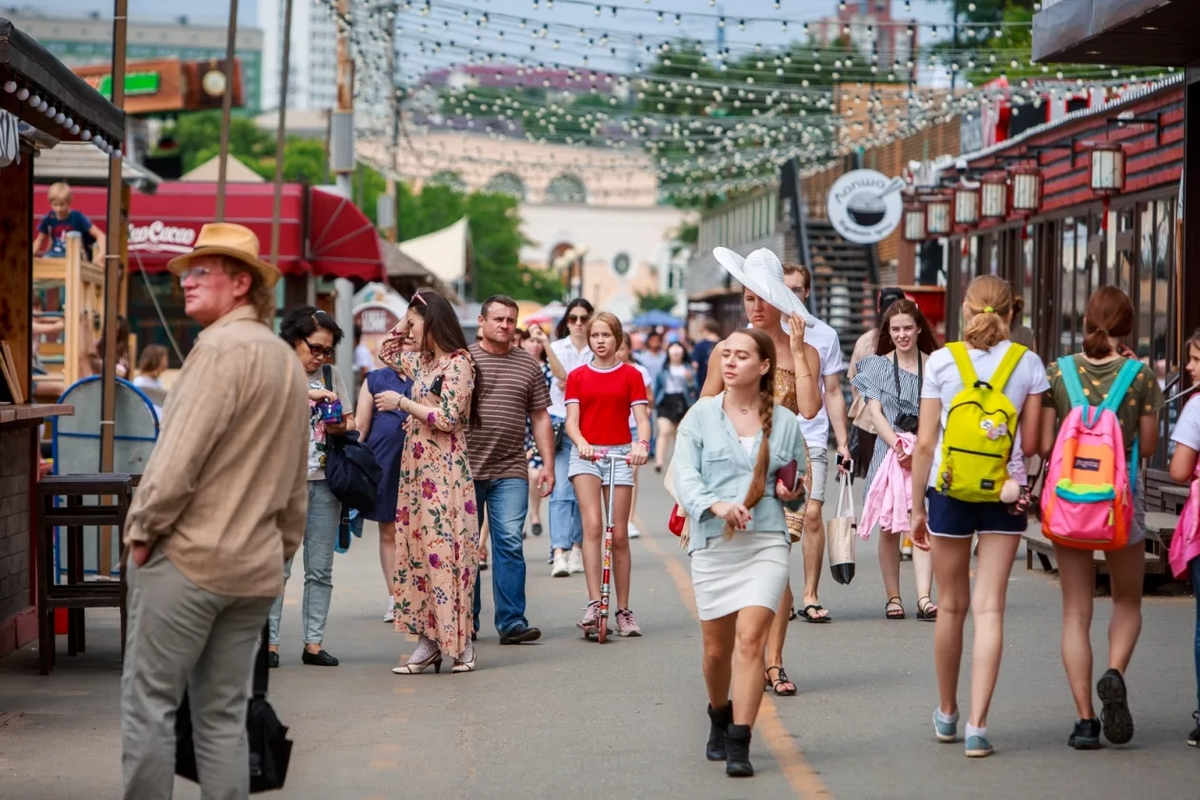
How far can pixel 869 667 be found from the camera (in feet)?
29.1

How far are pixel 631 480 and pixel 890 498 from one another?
61.1 inches

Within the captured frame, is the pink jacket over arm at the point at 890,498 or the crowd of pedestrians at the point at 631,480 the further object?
the pink jacket over arm at the point at 890,498

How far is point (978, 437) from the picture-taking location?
6.86 m

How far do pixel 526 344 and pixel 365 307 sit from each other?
23.2m

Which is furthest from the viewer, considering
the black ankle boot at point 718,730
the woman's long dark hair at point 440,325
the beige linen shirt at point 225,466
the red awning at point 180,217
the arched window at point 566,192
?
the arched window at point 566,192

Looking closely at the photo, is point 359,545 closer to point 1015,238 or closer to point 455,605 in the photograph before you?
point 455,605

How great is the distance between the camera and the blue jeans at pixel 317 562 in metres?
9.33

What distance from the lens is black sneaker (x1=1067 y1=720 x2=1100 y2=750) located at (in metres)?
6.97

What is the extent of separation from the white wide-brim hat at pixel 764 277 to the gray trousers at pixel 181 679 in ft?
11.7

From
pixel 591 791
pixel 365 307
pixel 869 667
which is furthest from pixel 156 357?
pixel 365 307

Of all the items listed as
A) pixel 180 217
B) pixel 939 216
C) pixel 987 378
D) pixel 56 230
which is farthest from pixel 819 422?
pixel 939 216

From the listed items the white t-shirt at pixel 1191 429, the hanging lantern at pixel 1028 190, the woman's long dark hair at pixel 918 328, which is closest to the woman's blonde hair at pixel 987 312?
the white t-shirt at pixel 1191 429

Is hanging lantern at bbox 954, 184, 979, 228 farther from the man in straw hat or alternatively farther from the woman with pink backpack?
the man in straw hat

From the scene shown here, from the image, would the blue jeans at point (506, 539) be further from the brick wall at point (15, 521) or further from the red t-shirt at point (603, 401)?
the brick wall at point (15, 521)
